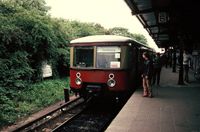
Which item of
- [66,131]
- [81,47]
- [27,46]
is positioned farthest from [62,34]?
[66,131]

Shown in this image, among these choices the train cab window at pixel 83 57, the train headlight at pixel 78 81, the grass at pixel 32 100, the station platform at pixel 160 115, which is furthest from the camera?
the train headlight at pixel 78 81

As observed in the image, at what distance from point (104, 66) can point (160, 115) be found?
3.60 m

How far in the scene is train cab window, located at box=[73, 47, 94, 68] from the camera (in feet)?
36.7

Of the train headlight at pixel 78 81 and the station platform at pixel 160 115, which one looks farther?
the train headlight at pixel 78 81

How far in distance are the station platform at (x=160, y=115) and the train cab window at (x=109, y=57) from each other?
1516mm

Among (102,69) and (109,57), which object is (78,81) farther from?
(109,57)

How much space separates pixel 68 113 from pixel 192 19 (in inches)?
277

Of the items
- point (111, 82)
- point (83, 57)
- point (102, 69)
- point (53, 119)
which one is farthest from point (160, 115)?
point (83, 57)

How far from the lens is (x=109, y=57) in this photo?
35.7ft

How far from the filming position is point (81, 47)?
11484 mm

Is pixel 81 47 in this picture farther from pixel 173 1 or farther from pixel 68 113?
pixel 173 1

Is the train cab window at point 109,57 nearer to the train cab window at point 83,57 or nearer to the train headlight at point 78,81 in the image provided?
the train cab window at point 83,57

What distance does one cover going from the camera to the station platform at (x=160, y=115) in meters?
6.50

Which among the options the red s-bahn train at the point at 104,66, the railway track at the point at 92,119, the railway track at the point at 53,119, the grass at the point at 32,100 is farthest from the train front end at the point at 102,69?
the grass at the point at 32,100
